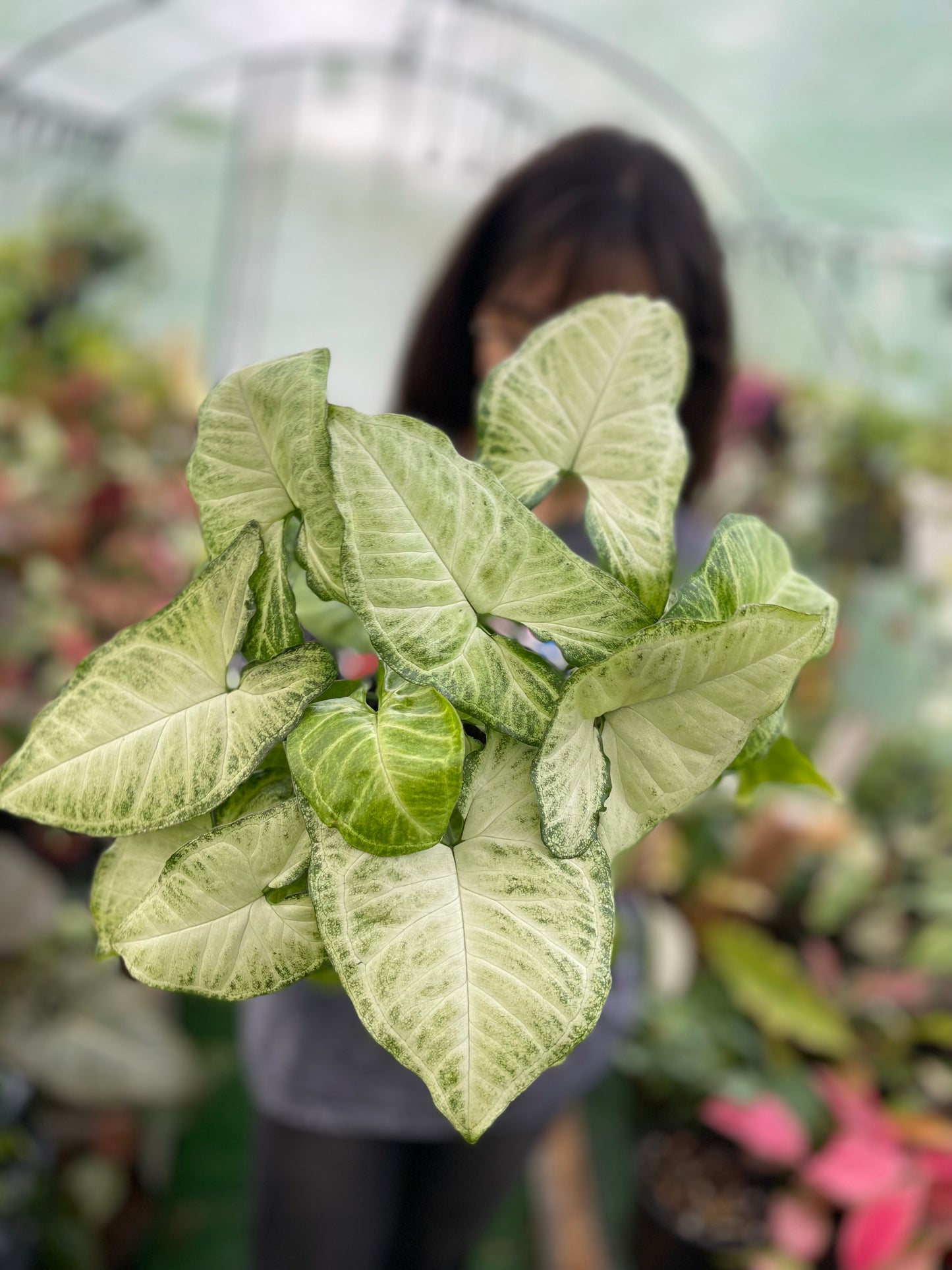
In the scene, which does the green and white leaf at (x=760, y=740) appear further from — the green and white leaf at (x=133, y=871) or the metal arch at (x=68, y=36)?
the metal arch at (x=68, y=36)

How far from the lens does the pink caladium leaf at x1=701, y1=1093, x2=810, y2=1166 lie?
1.36m

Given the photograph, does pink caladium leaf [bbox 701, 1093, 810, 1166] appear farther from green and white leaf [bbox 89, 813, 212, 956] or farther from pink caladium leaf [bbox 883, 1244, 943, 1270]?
green and white leaf [bbox 89, 813, 212, 956]

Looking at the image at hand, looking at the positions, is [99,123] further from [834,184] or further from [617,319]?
[617,319]

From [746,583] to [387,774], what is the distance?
6.0 inches

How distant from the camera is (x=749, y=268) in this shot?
3.28 meters

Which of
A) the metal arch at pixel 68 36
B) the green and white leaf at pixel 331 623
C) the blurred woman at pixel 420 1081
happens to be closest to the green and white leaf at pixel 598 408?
the green and white leaf at pixel 331 623

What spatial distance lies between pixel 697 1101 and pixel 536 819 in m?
1.49

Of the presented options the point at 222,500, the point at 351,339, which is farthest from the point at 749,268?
the point at 222,500

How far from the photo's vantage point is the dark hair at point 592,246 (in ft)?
3.34

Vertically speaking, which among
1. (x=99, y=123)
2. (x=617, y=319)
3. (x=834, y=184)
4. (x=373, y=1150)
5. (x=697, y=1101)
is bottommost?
(x=697, y=1101)

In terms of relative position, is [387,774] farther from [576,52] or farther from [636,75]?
[576,52]

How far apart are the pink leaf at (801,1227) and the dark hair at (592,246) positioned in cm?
102

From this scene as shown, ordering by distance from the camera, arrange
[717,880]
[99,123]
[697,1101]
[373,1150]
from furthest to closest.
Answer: [99,123]
[717,880]
[697,1101]
[373,1150]

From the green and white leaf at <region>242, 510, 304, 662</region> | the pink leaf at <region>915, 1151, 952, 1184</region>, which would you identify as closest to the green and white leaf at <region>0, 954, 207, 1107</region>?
the pink leaf at <region>915, 1151, 952, 1184</region>
